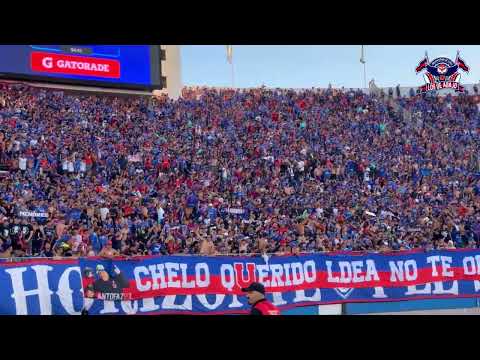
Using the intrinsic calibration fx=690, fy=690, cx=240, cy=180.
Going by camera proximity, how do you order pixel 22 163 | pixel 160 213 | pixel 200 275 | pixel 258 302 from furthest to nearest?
pixel 22 163
pixel 160 213
pixel 200 275
pixel 258 302

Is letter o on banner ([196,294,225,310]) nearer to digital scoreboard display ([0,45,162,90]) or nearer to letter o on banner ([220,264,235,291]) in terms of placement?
letter o on banner ([220,264,235,291])

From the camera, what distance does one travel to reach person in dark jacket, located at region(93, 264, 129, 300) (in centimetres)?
1260

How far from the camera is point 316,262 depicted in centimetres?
1505

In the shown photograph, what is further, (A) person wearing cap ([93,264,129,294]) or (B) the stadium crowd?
(B) the stadium crowd

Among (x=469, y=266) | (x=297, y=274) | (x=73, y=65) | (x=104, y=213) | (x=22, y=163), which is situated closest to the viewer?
(x=297, y=274)

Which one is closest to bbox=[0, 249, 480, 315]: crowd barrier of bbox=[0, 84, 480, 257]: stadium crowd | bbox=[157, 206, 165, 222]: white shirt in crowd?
bbox=[0, 84, 480, 257]: stadium crowd

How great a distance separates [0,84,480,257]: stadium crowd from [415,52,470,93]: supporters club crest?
14.8ft

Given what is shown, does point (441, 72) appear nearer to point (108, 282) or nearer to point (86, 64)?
point (86, 64)

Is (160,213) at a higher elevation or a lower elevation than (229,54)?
lower

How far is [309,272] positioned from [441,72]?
27428 millimetres

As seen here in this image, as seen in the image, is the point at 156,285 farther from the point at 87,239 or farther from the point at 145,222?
the point at 145,222

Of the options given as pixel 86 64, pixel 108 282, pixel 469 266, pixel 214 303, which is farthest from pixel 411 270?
pixel 86 64

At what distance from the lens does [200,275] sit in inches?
547
